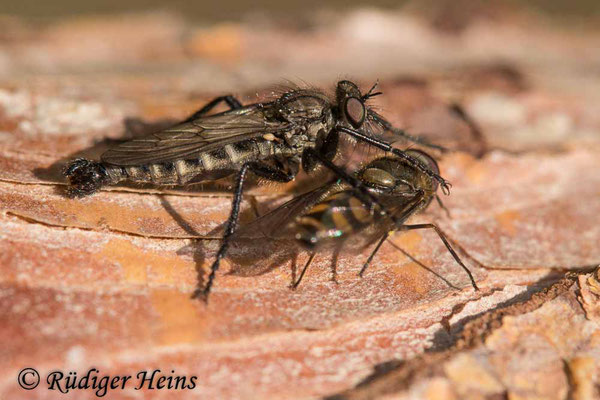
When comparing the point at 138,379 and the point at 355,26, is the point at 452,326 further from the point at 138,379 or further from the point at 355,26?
the point at 355,26

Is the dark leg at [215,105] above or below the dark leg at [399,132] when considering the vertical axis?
below

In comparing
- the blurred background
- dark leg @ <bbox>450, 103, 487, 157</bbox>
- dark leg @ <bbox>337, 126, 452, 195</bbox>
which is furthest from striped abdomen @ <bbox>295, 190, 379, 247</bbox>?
the blurred background

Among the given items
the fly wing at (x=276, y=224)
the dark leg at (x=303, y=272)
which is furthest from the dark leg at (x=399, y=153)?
the dark leg at (x=303, y=272)

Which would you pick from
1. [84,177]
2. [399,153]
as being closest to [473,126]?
[399,153]

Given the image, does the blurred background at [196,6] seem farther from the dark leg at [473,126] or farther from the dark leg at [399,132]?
the dark leg at [399,132]

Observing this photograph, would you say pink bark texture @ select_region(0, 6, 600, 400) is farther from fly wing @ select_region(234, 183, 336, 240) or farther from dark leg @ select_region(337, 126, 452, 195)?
dark leg @ select_region(337, 126, 452, 195)

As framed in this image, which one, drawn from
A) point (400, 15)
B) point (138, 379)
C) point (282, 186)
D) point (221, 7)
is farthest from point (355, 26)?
point (221, 7)
